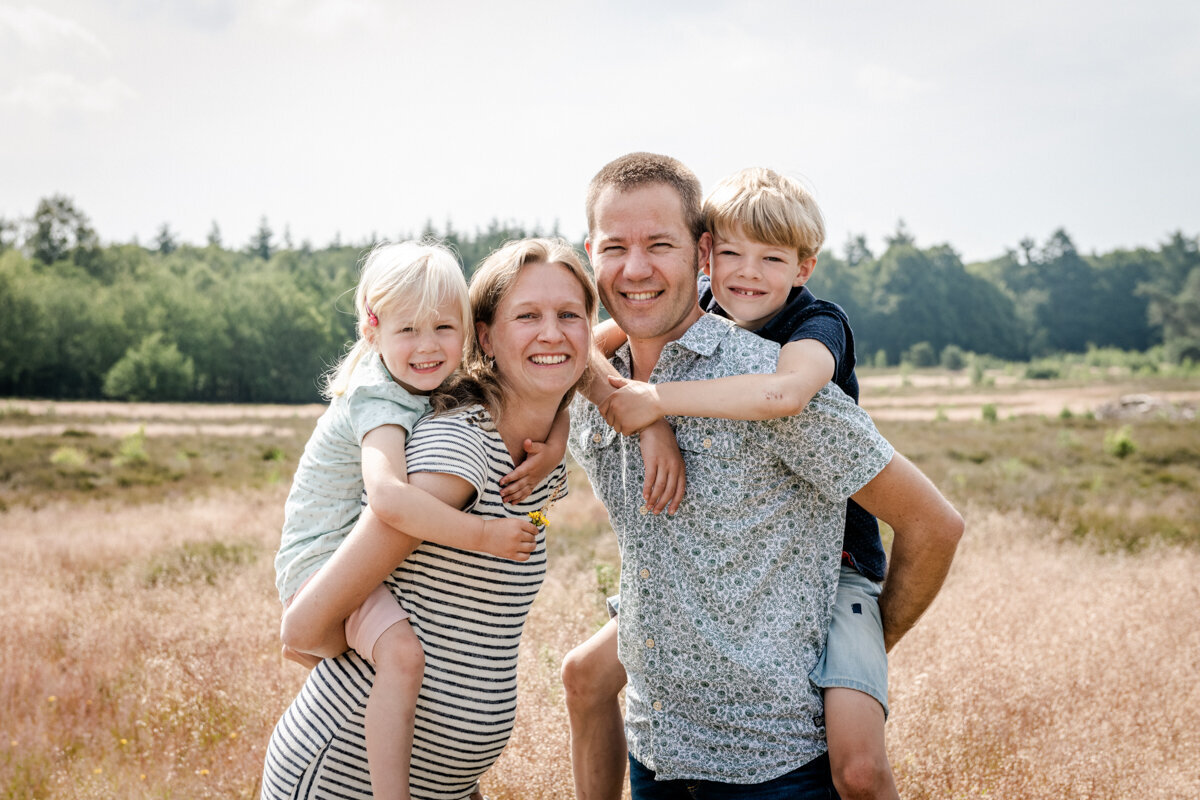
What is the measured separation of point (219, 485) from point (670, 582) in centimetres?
1758

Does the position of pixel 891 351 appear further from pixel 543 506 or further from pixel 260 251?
pixel 543 506

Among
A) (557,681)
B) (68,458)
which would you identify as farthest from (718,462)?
(68,458)

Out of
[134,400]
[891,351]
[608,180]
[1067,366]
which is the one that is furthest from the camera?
[891,351]

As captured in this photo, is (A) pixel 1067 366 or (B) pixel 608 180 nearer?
(B) pixel 608 180

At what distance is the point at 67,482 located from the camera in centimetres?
1823

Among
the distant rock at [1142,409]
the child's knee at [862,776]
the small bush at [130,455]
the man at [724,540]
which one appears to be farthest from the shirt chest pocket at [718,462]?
the distant rock at [1142,409]

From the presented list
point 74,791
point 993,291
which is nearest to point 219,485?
point 74,791

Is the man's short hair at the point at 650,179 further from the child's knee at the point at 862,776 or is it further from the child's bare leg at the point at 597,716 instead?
the child's knee at the point at 862,776

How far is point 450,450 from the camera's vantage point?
7.32 feet

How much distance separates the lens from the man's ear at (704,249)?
9.80 ft

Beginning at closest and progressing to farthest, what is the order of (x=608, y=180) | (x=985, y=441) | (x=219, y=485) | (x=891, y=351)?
(x=608, y=180), (x=219, y=485), (x=985, y=441), (x=891, y=351)

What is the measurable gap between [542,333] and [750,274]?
2.78 ft

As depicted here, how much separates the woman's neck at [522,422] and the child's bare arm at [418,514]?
32 cm

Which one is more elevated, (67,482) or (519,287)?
(519,287)
